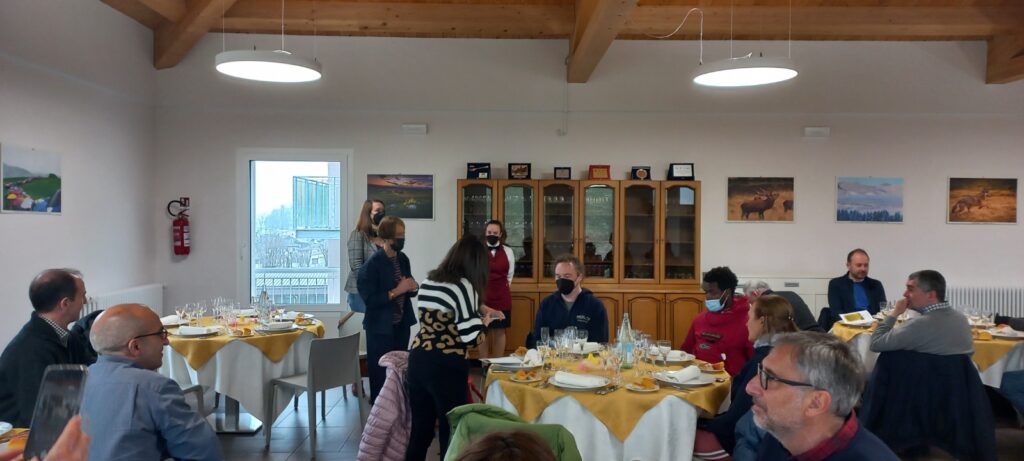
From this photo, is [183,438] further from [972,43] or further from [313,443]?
[972,43]

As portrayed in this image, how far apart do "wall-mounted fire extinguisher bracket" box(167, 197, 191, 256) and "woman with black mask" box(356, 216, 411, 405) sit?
3583mm

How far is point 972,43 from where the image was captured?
24.7 ft

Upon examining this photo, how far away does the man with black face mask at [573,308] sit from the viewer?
4578mm

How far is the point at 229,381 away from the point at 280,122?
149 inches

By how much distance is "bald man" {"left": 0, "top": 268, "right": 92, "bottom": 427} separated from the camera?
2.90 meters

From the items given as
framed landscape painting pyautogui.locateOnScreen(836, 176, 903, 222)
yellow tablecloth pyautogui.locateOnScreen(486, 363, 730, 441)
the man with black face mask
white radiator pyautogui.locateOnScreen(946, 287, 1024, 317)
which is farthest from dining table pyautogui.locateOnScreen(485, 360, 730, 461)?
white radiator pyautogui.locateOnScreen(946, 287, 1024, 317)

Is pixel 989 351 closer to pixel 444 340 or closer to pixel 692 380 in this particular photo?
pixel 692 380

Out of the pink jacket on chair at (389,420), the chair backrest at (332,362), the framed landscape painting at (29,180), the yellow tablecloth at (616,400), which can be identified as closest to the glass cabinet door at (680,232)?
the chair backrest at (332,362)

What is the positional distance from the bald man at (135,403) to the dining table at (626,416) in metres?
1.54

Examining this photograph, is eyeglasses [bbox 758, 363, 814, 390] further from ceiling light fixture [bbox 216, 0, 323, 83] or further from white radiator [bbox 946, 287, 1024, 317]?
white radiator [bbox 946, 287, 1024, 317]

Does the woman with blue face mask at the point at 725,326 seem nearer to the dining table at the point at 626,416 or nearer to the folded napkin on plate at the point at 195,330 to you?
the dining table at the point at 626,416

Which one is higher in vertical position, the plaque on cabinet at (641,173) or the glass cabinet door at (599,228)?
the plaque on cabinet at (641,173)

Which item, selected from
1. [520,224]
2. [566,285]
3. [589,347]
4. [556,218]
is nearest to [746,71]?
[566,285]

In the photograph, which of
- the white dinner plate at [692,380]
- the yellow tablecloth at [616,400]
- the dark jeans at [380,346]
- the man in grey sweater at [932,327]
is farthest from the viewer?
the dark jeans at [380,346]
